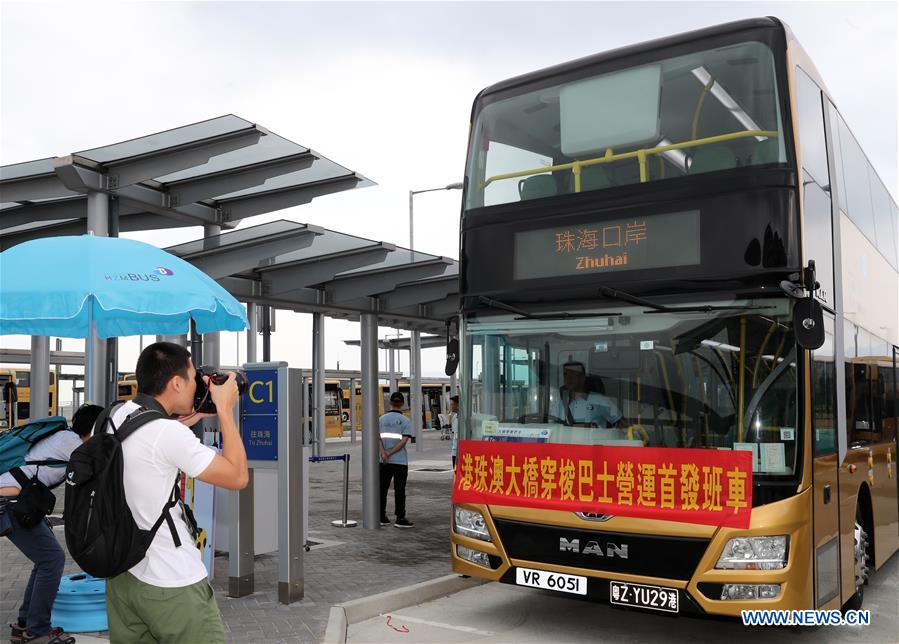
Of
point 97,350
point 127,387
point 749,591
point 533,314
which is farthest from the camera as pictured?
point 127,387

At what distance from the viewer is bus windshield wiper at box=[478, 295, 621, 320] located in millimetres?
6102

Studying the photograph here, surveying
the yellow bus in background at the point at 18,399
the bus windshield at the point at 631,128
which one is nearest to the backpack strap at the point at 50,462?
the bus windshield at the point at 631,128

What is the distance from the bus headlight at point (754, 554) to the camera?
17.2ft

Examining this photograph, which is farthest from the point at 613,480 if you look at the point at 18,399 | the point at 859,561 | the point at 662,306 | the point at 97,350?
the point at 18,399

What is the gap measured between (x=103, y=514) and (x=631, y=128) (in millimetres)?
4664

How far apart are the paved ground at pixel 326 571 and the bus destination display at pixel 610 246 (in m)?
3.08

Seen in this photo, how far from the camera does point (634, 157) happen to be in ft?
20.5

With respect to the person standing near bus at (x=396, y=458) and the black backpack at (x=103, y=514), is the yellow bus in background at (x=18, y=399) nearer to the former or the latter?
the person standing near bus at (x=396, y=458)

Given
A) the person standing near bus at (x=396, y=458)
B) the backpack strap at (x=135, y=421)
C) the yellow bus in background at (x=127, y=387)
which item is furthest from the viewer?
the yellow bus in background at (x=127, y=387)

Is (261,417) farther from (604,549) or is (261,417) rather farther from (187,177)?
(187,177)

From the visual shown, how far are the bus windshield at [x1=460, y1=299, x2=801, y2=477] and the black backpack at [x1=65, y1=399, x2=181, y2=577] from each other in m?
3.50

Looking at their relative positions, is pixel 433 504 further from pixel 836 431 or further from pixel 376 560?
pixel 836 431

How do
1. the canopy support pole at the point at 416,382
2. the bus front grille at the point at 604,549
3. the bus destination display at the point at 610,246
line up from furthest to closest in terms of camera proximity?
the canopy support pole at the point at 416,382 < the bus destination display at the point at 610,246 < the bus front grille at the point at 604,549

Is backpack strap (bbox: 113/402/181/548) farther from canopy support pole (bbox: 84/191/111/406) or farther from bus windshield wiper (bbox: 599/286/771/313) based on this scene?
canopy support pole (bbox: 84/191/111/406)
